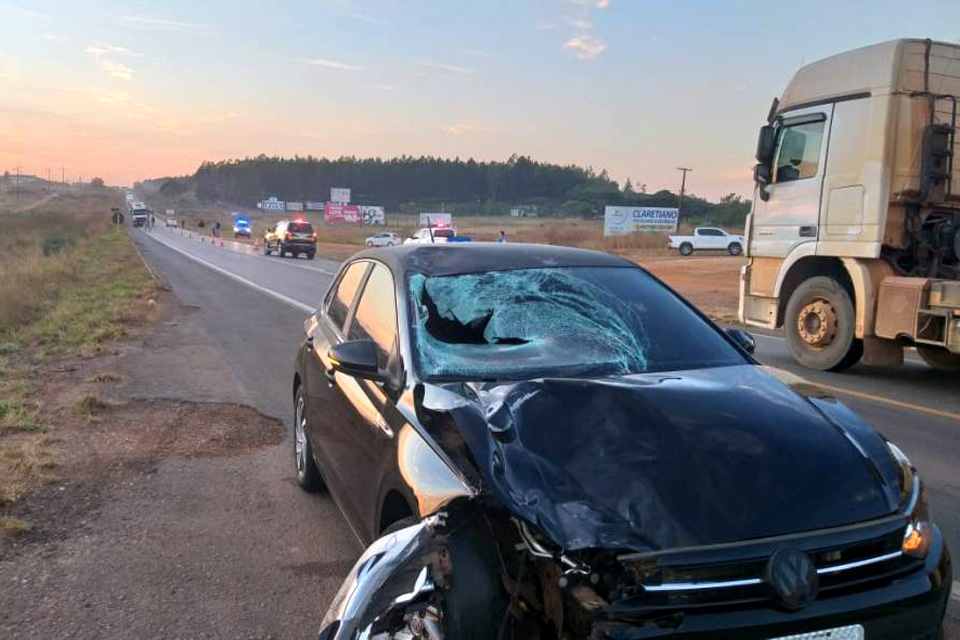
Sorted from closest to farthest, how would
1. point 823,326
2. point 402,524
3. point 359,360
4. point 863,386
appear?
1. point 402,524
2. point 359,360
3. point 863,386
4. point 823,326

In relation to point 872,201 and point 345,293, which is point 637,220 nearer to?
point 872,201

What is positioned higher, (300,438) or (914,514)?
(914,514)

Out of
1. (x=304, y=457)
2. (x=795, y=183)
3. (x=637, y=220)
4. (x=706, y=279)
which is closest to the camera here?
(x=304, y=457)

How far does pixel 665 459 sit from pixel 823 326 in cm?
787

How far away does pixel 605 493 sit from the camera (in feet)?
7.66

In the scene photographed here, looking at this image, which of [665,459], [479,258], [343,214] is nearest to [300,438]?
[479,258]

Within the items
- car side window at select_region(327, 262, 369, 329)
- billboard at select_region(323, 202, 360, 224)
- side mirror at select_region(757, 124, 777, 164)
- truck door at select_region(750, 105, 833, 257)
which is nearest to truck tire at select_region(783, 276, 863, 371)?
truck door at select_region(750, 105, 833, 257)

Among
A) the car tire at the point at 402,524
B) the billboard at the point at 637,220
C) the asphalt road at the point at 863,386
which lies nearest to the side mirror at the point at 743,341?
the asphalt road at the point at 863,386

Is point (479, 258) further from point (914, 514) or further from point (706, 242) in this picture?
point (706, 242)

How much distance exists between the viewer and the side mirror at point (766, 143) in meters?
9.82

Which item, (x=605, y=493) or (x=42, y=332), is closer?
(x=605, y=493)

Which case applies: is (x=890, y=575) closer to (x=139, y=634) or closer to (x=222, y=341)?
(x=139, y=634)

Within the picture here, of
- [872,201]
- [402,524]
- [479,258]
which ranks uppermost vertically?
[872,201]

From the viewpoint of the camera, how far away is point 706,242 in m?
48.9
